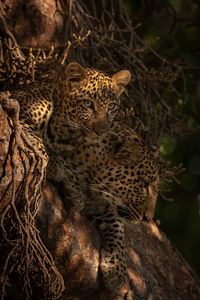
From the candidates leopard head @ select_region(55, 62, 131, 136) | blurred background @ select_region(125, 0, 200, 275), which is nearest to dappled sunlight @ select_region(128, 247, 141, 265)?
blurred background @ select_region(125, 0, 200, 275)

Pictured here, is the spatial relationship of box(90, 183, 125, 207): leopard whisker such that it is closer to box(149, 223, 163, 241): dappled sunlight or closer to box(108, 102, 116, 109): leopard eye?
box(108, 102, 116, 109): leopard eye

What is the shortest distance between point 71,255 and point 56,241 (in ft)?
0.61

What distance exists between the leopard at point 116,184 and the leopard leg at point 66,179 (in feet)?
0.92

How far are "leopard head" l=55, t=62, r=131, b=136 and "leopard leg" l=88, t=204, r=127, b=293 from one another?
0.81 m

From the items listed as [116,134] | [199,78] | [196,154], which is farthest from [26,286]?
[196,154]

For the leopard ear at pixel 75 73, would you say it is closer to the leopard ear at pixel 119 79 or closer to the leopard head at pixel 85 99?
the leopard head at pixel 85 99

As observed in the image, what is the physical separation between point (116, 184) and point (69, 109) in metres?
0.81

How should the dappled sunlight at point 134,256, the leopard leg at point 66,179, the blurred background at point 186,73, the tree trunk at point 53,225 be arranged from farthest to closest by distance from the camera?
1. the blurred background at point 186,73
2. the dappled sunlight at point 134,256
3. the leopard leg at point 66,179
4. the tree trunk at point 53,225

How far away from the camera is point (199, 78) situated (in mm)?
6164

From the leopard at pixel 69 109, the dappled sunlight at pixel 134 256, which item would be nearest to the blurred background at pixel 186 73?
the dappled sunlight at pixel 134 256

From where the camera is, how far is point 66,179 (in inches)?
143

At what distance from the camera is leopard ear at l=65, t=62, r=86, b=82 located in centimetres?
382

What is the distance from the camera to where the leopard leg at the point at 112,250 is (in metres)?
3.79

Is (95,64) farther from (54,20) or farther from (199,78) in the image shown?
(199,78)
